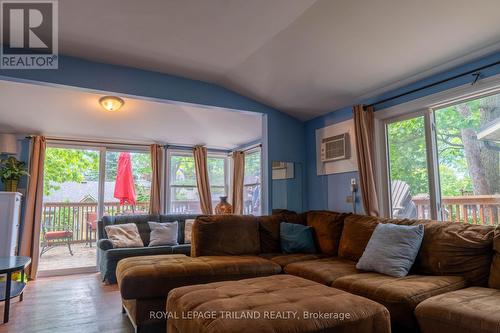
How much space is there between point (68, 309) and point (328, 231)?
2.72 m

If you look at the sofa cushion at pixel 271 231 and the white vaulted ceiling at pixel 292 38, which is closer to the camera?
the white vaulted ceiling at pixel 292 38

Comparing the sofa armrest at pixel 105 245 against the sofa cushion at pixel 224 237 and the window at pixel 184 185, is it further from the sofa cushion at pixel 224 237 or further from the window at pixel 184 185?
the sofa cushion at pixel 224 237

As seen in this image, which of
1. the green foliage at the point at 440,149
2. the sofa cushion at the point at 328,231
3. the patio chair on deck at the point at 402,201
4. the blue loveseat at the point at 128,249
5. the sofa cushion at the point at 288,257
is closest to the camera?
the green foliage at the point at 440,149

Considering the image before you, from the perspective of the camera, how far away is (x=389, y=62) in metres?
2.84

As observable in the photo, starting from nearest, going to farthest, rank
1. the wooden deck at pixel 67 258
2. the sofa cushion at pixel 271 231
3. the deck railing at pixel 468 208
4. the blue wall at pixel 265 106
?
the deck railing at pixel 468 208, the blue wall at pixel 265 106, the sofa cushion at pixel 271 231, the wooden deck at pixel 67 258

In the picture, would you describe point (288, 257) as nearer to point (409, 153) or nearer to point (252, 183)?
point (409, 153)

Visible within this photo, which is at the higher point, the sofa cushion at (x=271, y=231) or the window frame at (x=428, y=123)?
the window frame at (x=428, y=123)

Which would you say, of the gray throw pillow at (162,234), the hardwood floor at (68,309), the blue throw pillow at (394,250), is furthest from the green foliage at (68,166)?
the blue throw pillow at (394,250)

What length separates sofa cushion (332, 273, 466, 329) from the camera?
6.37 ft

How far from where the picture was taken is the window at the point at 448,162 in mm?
2607

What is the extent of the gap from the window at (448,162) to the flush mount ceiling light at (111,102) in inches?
132

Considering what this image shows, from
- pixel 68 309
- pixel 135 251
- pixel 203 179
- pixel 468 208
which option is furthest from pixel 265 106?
pixel 68 309

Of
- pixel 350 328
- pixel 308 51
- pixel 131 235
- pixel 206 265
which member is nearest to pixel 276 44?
pixel 308 51

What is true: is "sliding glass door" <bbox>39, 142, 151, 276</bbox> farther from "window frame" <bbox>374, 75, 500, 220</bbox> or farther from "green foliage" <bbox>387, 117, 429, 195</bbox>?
"green foliage" <bbox>387, 117, 429, 195</bbox>
